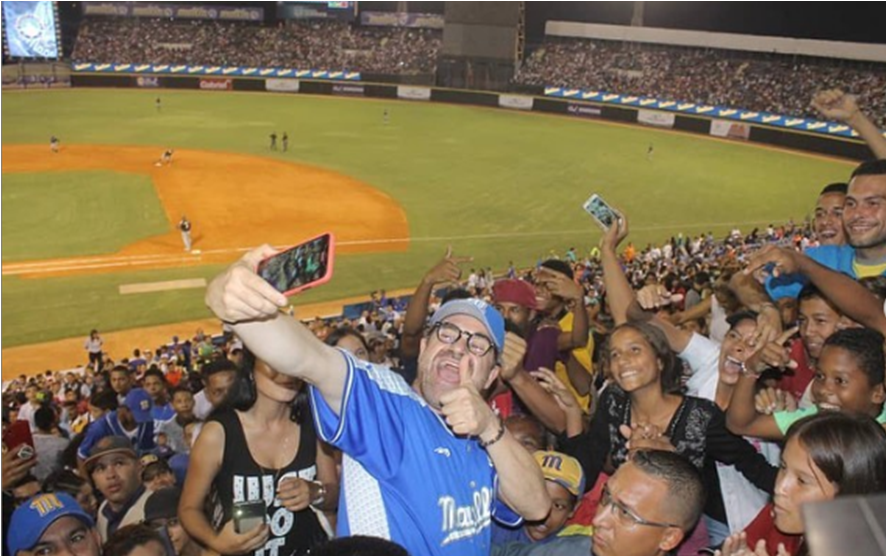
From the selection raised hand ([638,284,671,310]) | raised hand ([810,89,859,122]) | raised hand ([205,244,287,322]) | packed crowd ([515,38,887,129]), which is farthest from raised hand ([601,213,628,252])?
packed crowd ([515,38,887,129])

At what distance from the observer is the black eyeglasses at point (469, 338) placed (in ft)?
11.1

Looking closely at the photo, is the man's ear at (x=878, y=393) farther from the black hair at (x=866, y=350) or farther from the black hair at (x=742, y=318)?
the black hair at (x=742, y=318)

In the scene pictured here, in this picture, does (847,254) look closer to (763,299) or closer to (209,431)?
(763,299)

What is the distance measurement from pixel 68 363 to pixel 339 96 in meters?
42.6

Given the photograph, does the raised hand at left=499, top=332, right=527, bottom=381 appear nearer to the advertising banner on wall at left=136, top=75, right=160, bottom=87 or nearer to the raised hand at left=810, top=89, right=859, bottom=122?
the raised hand at left=810, top=89, right=859, bottom=122

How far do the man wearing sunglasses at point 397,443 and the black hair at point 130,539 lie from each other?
1.21 meters

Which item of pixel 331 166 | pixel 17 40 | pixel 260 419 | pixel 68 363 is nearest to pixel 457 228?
pixel 331 166

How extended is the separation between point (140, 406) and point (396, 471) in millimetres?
6505

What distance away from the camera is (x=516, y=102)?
55.0 meters

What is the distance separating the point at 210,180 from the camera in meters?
33.0

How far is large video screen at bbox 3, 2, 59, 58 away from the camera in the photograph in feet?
165

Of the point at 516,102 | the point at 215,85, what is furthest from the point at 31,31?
the point at 516,102

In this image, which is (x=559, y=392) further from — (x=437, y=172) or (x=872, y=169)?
(x=437, y=172)

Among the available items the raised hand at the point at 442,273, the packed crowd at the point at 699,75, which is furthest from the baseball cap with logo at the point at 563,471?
the packed crowd at the point at 699,75
